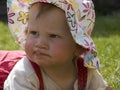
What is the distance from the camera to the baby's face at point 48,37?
3092 mm

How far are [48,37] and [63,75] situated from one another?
15.7 inches

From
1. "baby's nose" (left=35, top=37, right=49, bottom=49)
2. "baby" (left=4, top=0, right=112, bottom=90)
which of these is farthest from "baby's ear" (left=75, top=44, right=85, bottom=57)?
"baby's nose" (left=35, top=37, right=49, bottom=49)

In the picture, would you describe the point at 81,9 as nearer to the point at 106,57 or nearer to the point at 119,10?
the point at 106,57

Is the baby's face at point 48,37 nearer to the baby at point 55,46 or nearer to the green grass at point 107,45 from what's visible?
the baby at point 55,46

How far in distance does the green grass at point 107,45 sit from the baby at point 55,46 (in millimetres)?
632

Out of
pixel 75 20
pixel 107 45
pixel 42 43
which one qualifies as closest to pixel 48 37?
pixel 42 43

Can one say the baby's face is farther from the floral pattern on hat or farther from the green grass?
the green grass

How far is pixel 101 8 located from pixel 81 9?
1014cm

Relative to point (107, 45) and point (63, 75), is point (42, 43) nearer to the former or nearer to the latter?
point (63, 75)

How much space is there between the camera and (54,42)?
311 cm

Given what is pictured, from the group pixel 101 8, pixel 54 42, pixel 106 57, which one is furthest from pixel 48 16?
pixel 101 8

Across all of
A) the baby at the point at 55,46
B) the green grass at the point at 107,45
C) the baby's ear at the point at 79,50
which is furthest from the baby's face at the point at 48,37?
the green grass at the point at 107,45

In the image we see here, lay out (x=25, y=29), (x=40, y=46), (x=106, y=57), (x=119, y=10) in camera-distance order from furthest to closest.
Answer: (x=119, y=10), (x=106, y=57), (x=25, y=29), (x=40, y=46)

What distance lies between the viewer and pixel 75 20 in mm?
3119
